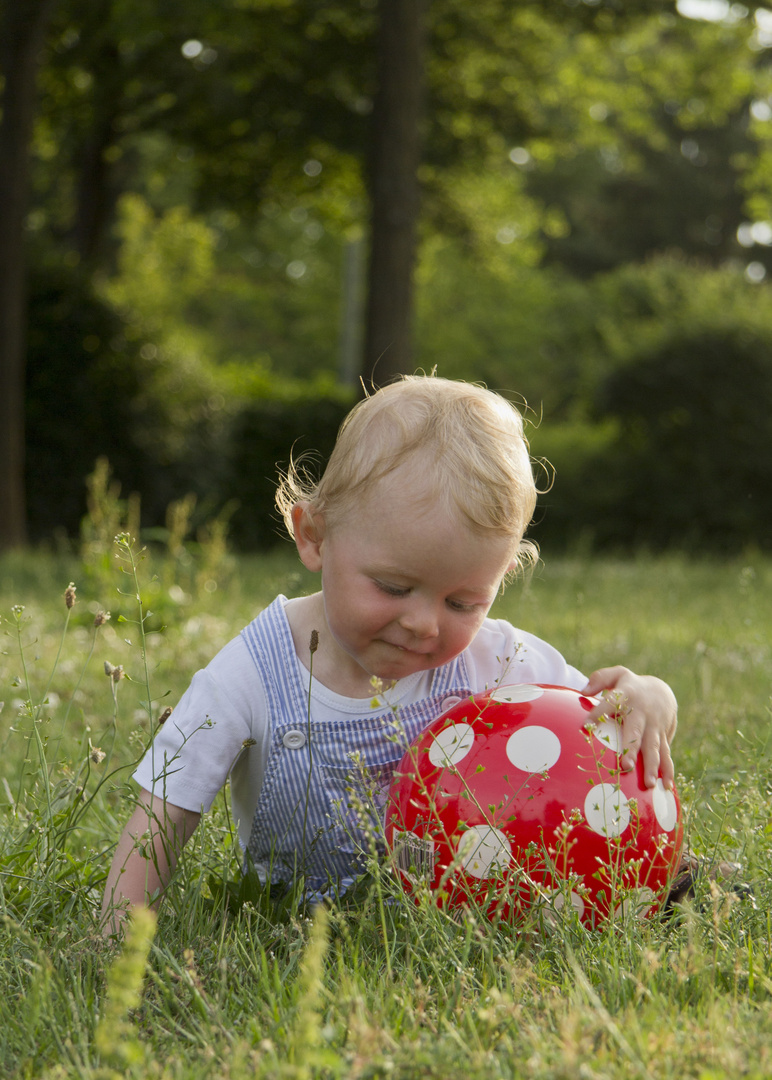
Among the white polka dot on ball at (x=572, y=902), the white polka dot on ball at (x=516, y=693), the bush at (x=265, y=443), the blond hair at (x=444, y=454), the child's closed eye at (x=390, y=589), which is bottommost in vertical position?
the bush at (x=265, y=443)

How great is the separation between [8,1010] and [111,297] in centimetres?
1225

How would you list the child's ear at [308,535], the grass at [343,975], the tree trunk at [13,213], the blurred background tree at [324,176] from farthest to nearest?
the blurred background tree at [324,176], the tree trunk at [13,213], the child's ear at [308,535], the grass at [343,975]

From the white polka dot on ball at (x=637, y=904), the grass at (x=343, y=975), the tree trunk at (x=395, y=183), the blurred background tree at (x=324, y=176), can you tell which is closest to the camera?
the grass at (x=343, y=975)

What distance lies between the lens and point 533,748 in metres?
2.43

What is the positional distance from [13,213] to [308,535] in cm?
994

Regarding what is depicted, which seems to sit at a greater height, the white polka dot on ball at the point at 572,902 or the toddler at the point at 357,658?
the toddler at the point at 357,658

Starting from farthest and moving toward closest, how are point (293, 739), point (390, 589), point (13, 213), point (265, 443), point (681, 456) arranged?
point (265, 443) → point (681, 456) → point (13, 213) → point (293, 739) → point (390, 589)

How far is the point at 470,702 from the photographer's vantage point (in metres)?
2.56

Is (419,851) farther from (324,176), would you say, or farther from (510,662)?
(324,176)

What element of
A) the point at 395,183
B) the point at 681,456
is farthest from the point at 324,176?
the point at 681,456

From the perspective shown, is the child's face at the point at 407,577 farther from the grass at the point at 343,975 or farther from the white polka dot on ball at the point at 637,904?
the white polka dot on ball at the point at 637,904

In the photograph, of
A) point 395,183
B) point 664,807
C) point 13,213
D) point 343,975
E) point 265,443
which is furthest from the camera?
point 265,443

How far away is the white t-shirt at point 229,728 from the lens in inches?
97.2

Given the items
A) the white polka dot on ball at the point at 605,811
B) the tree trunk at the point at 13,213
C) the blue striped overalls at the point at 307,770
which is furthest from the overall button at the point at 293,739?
the tree trunk at the point at 13,213
